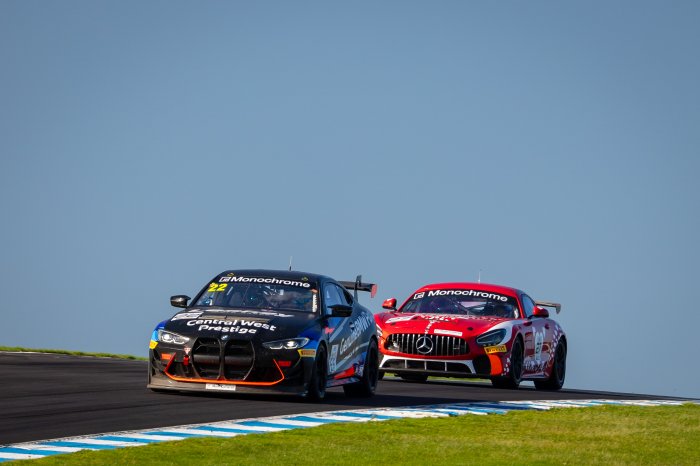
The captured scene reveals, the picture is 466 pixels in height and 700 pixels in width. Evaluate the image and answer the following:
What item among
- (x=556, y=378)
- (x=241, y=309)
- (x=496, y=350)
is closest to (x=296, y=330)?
(x=241, y=309)

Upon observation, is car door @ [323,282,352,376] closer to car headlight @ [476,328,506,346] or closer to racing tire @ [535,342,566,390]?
car headlight @ [476,328,506,346]

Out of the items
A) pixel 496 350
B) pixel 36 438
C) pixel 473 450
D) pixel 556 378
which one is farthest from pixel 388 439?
pixel 556 378

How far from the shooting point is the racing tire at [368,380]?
17547 mm

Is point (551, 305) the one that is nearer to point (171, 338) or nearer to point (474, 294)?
point (474, 294)

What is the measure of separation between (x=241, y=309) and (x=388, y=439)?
4259 mm

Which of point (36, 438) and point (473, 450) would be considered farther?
point (473, 450)

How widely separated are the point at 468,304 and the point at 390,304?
3.95 feet

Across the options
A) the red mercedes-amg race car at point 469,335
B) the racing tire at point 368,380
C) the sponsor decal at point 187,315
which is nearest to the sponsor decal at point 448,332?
the red mercedes-amg race car at point 469,335

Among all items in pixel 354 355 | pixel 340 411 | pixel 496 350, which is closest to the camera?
pixel 340 411

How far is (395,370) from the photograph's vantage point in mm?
21266

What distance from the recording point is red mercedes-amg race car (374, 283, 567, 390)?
21031 mm

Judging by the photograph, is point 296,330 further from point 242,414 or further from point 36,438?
point 36,438

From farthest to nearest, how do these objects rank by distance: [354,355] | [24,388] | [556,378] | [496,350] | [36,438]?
1. [556,378]
2. [496,350]
3. [354,355]
4. [24,388]
5. [36,438]

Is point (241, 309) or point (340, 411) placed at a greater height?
point (241, 309)
